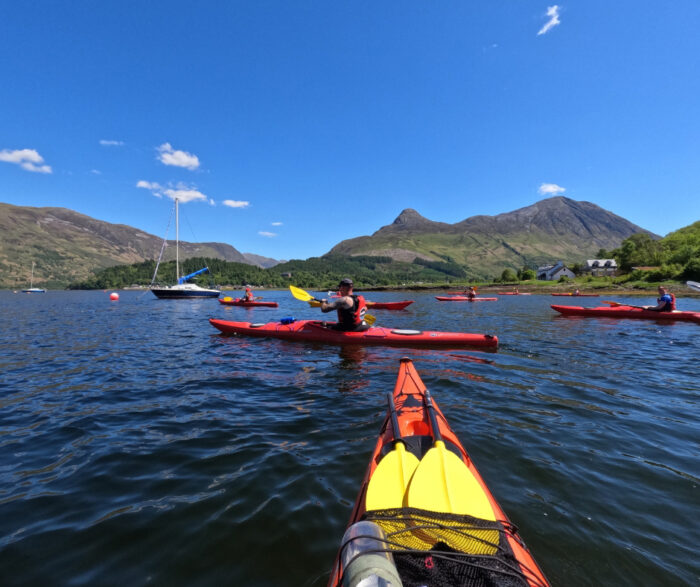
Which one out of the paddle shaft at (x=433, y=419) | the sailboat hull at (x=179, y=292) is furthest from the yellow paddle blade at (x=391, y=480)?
the sailboat hull at (x=179, y=292)

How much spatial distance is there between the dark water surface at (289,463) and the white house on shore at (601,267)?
Answer: 354ft

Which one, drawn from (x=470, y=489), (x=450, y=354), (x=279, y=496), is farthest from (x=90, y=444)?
(x=450, y=354)

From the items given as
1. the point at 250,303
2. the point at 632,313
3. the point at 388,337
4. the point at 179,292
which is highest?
the point at 179,292

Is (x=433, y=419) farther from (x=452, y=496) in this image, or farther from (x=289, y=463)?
(x=289, y=463)

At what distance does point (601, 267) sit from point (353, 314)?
378 ft

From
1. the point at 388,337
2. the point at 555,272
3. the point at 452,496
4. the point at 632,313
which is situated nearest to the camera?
the point at 452,496

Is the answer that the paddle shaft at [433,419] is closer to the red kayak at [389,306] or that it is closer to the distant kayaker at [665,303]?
the distant kayaker at [665,303]

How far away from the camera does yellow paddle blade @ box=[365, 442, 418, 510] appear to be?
2.48 m

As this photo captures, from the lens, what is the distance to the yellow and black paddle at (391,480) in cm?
248

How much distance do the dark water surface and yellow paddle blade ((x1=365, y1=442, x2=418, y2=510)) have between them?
0.74 meters

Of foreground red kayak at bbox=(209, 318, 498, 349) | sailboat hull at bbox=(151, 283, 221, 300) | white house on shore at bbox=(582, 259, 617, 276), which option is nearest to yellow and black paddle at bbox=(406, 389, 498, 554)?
foreground red kayak at bbox=(209, 318, 498, 349)

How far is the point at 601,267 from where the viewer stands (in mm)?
96312

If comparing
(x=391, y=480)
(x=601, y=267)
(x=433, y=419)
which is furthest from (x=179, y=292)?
(x=601, y=267)

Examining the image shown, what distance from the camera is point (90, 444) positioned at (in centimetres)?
479
